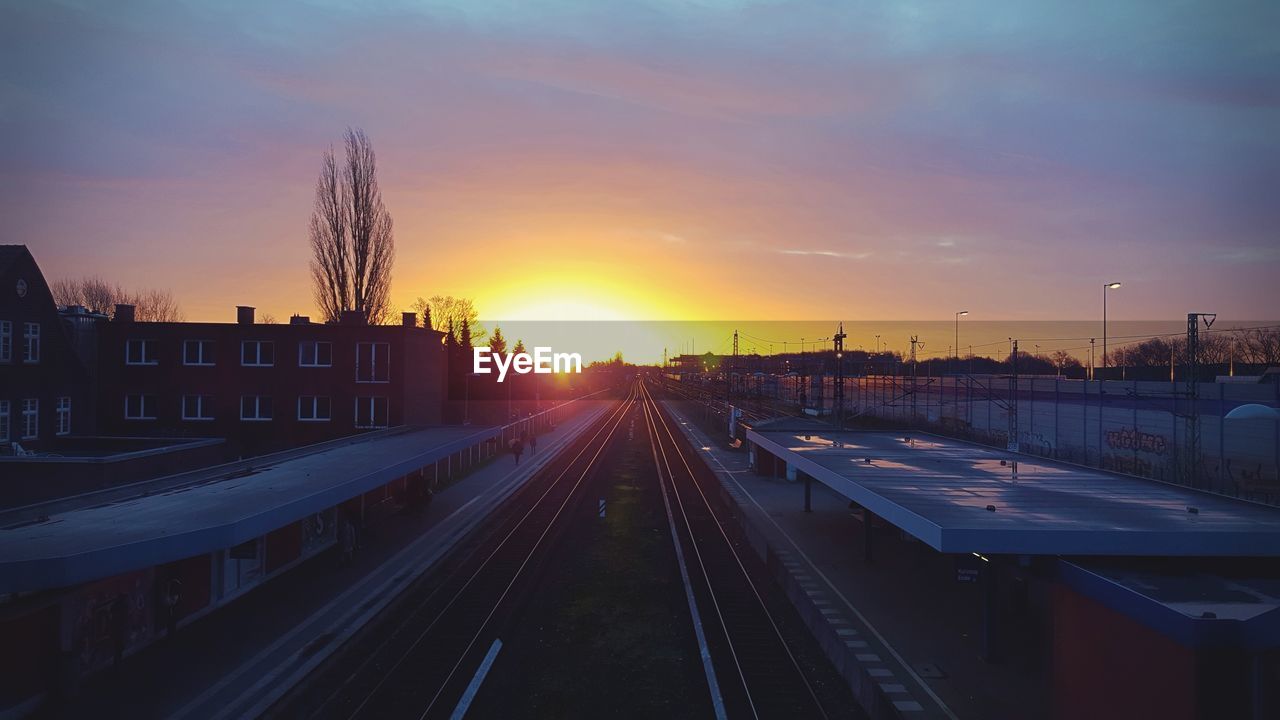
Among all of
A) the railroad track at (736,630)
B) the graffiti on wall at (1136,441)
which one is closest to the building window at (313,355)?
the railroad track at (736,630)

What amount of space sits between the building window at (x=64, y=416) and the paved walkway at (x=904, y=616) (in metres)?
33.2

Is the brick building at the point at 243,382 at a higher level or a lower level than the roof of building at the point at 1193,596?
higher

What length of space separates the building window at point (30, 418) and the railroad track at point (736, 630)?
1152 inches

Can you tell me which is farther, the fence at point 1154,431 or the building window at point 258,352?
the building window at point 258,352

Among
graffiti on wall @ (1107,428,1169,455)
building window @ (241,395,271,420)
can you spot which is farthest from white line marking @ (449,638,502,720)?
graffiti on wall @ (1107,428,1169,455)

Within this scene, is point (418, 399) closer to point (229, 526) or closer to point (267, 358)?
point (267, 358)

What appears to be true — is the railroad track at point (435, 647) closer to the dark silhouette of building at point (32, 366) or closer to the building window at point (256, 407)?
the building window at point (256, 407)

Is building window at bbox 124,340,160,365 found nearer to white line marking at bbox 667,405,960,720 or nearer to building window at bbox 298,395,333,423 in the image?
building window at bbox 298,395,333,423

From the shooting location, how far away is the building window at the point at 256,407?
3794cm

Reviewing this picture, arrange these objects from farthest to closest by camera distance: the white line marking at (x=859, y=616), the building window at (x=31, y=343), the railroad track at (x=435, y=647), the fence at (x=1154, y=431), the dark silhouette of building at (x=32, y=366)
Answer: the building window at (x=31, y=343) < the dark silhouette of building at (x=32, y=366) < the fence at (x=1154, y=431) < the white line marking at (x=859, y=616) < the railroad track at (x=435, y=647)

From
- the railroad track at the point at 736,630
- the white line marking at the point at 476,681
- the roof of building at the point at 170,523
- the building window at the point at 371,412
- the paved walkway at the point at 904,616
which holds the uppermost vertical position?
the building window at the point at 371,412

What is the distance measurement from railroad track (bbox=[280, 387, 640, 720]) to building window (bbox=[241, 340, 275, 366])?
2103 cm

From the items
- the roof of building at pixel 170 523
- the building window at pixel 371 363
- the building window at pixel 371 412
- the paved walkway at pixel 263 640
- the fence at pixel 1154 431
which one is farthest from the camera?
the building window at pixel 371 363

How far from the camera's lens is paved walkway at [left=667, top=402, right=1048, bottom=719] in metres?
12.4
